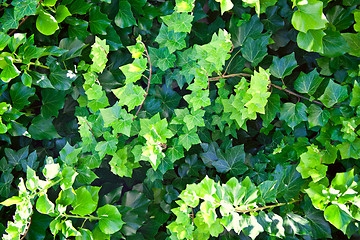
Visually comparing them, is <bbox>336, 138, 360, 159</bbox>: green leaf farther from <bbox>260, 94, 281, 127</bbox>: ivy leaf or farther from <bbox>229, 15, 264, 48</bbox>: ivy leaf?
<bbox>229, 15, 264, 48</bbox>: ivy leaf

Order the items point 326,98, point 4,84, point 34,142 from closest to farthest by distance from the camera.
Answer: point 326,98
point 4,84
point 34,142

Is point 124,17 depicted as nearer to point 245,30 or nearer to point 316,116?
point 245,30

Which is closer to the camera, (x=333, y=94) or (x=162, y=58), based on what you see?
(x=333, y=94)

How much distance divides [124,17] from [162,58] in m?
0.30

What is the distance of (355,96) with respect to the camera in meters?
1.09

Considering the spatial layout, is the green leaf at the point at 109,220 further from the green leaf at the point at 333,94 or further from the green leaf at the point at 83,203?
the green leaf at the point at 333,94

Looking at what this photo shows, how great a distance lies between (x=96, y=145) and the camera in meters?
1.36

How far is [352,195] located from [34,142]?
154 centimetres

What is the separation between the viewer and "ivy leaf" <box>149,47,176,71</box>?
134 centimetres

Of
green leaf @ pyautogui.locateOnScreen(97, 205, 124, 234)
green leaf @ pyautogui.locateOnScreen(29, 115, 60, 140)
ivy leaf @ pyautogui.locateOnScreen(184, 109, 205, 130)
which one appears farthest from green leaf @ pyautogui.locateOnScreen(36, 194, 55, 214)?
ivy leaf @ pyautogui.locateOnScreen(184, 109, 205, 130)

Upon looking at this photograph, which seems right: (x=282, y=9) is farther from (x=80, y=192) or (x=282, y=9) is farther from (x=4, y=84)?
(x=4, y=84)

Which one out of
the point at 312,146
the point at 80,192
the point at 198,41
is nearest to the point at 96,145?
the point at 80,192

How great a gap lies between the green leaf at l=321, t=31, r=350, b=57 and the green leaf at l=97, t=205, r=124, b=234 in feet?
3.33

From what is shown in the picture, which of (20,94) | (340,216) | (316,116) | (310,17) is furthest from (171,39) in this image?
(340,216)
